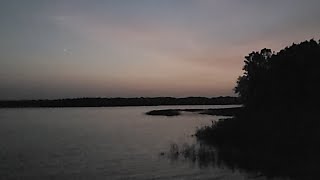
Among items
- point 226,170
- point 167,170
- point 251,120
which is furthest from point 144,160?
point 251,120

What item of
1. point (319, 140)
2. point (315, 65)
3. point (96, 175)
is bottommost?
point (96, 175)

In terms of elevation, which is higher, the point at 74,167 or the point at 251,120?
the point at 251,120

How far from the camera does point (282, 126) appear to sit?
4344cm

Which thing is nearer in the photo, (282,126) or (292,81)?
(282,126)

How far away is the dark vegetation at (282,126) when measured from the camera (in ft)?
103

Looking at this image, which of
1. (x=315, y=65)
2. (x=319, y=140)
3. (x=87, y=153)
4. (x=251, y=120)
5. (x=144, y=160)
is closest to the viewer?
(x=319, y=140)

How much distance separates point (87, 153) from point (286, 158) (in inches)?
760

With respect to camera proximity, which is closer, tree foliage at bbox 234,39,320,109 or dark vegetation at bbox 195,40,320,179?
dark vegetation at bbox 195,40,320,179

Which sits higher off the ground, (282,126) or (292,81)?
(292,81)

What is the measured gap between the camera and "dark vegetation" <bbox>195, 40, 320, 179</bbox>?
103 feet

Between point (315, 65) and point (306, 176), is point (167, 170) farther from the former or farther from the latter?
point (315, 65)

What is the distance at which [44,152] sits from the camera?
42.2 meters

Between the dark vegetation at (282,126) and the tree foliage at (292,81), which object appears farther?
the tree foliage at (292,81)

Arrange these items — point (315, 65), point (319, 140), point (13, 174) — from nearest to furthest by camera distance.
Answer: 1. point (13, 174)
2. point (319, 140)
3. point (315, 65)
